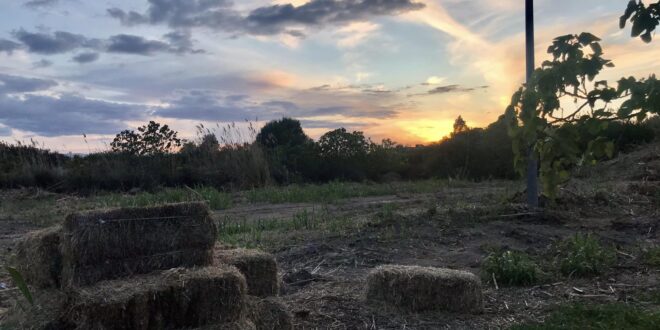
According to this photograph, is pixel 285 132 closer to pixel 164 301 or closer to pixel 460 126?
pixel 460 126

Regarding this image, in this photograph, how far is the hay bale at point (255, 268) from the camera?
4.30m

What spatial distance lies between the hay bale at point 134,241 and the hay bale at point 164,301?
5.7 inches

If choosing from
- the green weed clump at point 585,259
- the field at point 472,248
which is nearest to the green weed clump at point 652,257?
the field at point 472,248

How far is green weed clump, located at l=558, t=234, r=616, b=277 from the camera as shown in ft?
19.0

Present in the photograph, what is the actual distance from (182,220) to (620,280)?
4225mm

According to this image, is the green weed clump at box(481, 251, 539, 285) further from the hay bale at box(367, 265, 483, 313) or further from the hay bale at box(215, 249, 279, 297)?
the hay bale at box(215, 249, 279, 297)

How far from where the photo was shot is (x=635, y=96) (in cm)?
307

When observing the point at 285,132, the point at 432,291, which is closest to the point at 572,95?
the point at 432,291

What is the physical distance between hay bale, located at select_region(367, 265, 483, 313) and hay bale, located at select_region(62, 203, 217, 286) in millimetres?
1566

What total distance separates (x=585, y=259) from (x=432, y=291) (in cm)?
213

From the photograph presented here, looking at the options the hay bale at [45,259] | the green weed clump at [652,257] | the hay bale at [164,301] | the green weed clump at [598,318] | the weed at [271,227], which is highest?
the hay bale at [45,259]

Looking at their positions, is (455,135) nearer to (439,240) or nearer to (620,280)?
(439,240)

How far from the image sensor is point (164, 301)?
11.5 feet

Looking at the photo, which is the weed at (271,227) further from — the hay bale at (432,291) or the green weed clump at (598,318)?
the green weed clump at (598,318)
